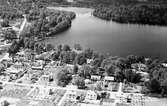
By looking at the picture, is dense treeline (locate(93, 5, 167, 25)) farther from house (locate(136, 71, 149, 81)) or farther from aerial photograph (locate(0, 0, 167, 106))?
house (locate(136, 71, 149, 81))

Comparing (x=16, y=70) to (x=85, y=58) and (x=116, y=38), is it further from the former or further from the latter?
(x=116, y=38)

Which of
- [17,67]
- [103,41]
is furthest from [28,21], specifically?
[17,67]

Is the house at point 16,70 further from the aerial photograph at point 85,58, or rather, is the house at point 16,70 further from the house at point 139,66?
the house at point 139,66

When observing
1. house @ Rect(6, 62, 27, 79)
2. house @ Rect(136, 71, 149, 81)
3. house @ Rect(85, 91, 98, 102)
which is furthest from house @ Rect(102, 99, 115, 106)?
house @ Rect(6, 62, 27, 79)

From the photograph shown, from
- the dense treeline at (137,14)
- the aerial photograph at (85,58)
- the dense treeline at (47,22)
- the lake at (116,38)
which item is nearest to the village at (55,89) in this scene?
the aerial photograph at (85,58)

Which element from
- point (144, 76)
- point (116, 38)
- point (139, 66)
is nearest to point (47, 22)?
point (116, 38)

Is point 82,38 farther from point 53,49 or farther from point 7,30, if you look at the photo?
point 7,30

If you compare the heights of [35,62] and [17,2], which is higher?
[17,2]
